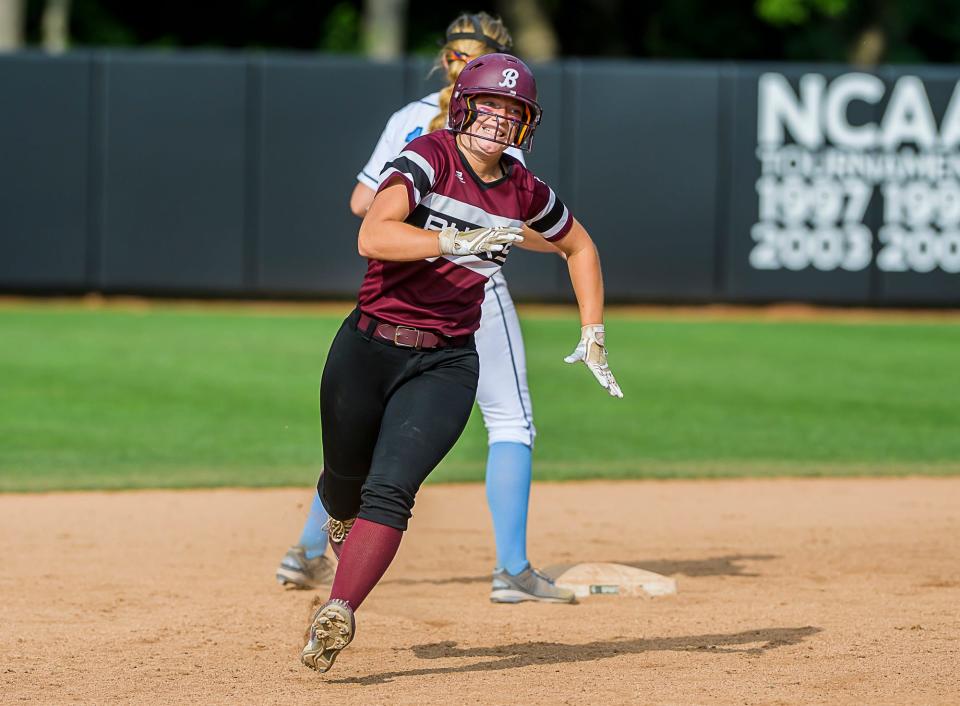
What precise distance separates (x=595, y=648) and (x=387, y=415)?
110 cm

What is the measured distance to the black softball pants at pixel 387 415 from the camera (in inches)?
174

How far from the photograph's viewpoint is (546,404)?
1134cm

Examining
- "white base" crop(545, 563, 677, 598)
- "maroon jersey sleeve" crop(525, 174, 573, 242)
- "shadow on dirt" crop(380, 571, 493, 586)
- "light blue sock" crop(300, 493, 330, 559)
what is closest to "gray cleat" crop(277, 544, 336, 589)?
"light blue sock" crop(300, 493, 330, 559)

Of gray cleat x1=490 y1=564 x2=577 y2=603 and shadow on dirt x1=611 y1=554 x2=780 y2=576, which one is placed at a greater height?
gray cleat x1=490 y1=564 x2=577 y2=603

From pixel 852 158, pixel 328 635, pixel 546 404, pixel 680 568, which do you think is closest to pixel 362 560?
pixel 328 635

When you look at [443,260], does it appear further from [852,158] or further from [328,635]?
[852,158]

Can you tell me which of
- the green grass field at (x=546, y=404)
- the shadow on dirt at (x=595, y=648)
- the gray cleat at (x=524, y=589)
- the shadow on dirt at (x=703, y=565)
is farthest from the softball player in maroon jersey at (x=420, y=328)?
the green grass field at (x=546, y=404)

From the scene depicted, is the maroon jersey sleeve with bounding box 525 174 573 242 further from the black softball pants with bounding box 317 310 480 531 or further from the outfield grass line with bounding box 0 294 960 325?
the outfield grass line with bounding box 0 294 960 325

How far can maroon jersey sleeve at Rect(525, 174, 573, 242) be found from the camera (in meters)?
4.66

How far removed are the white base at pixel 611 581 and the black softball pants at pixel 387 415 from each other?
1479 mm

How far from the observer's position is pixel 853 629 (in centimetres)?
520

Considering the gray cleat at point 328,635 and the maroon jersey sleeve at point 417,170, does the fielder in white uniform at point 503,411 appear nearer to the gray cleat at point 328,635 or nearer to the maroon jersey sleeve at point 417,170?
the maroon jersey sleeve at point 417,170

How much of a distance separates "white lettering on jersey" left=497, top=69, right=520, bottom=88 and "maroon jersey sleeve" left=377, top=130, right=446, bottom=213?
0.86ft

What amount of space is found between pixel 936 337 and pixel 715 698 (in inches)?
502
